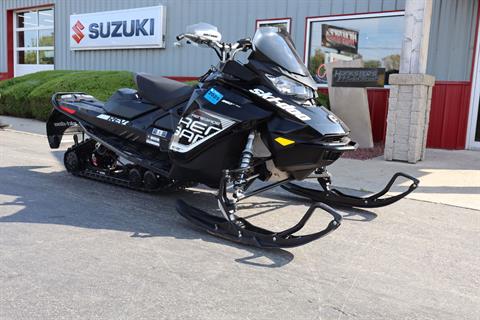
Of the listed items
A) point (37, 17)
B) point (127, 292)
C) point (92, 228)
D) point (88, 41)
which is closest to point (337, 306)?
point (127, 292)

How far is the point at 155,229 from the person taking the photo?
3.74 meters

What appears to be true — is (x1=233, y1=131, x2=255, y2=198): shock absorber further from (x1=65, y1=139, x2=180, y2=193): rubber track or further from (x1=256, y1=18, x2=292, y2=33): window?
(x1=256, y1=18, x2=292, y2=33): window

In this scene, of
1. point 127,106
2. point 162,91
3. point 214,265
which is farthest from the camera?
point 127,106

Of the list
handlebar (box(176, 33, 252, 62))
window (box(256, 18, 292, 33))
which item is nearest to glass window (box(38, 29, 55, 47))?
window (box(256, 18, 292, 33))

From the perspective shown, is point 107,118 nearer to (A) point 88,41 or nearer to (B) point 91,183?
(B) point 91,183

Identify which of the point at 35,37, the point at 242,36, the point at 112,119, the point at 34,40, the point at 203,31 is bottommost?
the point at 112,119

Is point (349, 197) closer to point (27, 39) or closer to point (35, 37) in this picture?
point (35, 37)

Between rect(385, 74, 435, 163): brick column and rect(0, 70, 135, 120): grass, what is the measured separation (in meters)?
6.85

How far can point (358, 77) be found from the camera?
8773 millimetres

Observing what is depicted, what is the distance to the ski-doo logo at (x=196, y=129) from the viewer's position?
12.3 feet

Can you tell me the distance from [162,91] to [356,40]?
22.2ft

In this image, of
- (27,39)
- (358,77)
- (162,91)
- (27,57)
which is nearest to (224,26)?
(358,77)

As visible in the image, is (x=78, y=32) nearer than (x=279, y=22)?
No

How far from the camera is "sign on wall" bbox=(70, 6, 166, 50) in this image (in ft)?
44.6
